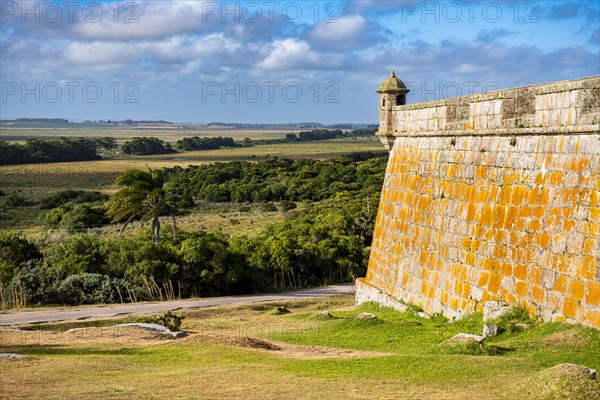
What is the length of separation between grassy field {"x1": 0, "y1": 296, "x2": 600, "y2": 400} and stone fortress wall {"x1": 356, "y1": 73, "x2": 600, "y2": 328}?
71cm

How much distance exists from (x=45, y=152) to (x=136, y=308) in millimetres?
80704

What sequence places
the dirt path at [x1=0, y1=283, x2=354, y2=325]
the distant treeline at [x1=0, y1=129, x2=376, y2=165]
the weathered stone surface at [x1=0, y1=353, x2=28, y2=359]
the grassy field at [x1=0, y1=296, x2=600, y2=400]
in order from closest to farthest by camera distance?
the grassy field at [x1=0, y1=296, x2=600, y2=400] → the weathered stone surface at [x1=0, y1=353, x2=28, y2=359] → the dirt path at [x1=0, y1=283, x2=354, y2=325] → the distant treeline at [x1=0, y1=129, x2=376, y2=165]

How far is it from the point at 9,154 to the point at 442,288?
278ft

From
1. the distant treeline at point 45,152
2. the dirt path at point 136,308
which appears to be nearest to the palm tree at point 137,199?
the dirt path at point 136,308

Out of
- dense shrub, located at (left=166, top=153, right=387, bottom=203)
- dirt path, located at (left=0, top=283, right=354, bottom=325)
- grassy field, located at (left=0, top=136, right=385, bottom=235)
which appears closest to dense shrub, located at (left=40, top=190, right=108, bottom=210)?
grassy field, located at (left=0, top=136, right=385, bottom=235)

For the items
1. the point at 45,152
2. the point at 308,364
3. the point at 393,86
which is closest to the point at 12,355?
the point at 308,364

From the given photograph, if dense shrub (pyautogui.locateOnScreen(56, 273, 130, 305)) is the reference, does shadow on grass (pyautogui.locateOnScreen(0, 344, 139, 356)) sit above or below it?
above

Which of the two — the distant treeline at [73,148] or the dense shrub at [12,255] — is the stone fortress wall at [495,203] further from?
the distant treeline at [73,148]

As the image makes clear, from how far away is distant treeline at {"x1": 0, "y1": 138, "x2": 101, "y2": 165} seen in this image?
8900 centimetres

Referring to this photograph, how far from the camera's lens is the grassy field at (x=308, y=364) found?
26.7 ft

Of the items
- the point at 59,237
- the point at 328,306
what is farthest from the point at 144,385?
the point at 59,237

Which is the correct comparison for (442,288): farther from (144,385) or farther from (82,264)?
(82,264)

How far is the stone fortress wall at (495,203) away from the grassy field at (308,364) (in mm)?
709

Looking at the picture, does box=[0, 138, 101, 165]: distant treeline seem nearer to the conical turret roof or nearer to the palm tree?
the palm tree
